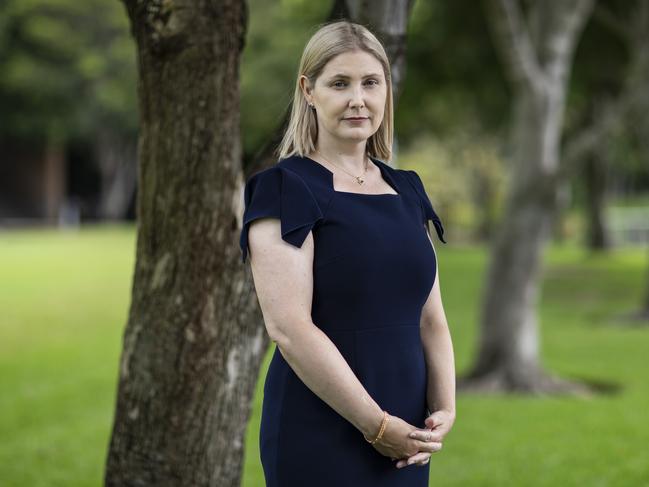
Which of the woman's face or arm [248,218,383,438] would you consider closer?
arm [248,218,383,438]

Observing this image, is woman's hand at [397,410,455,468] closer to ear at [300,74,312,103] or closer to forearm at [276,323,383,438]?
forearm at [276,323,383,438]

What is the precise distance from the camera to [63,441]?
25.5 ft

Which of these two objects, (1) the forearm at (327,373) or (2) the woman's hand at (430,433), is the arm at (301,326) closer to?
(1) the forearm at (327,373)

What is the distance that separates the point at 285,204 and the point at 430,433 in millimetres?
709

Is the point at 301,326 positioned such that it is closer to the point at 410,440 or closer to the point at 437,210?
the point at 410,440

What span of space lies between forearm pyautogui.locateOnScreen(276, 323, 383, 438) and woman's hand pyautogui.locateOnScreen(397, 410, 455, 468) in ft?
0.48

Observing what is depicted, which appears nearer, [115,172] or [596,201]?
[596,201]

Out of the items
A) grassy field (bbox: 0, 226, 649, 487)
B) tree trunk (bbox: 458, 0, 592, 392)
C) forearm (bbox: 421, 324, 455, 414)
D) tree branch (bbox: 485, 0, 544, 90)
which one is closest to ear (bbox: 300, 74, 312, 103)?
forearm (bbox: 421, 324, 455, 414)

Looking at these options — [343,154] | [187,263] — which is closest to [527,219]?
[187,263]

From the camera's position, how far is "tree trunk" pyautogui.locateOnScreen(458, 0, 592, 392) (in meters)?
10.1

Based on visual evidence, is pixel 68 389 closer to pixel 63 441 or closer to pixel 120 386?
pixel 63 441

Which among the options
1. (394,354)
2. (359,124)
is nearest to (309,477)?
(394,354)

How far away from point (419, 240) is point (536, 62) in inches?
316

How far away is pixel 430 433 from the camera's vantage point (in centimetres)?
261
